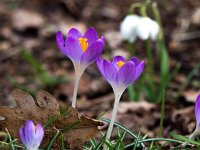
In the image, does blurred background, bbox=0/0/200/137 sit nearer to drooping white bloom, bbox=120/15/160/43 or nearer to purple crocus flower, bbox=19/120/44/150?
drooping white bloom, bbox=120/15/160/43

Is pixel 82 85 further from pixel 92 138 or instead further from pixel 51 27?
pixel 92 138

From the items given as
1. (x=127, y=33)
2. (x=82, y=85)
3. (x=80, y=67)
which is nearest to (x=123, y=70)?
(x=80, y=67)

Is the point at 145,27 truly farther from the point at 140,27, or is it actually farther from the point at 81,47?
the point at 81,47

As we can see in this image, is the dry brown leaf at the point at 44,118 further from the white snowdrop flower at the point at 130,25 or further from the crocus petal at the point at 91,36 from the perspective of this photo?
the white snowdrop flower at the point at 130,25

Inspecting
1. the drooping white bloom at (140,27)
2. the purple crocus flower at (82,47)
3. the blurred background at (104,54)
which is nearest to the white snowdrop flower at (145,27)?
the drooping white bloom at (140,27)

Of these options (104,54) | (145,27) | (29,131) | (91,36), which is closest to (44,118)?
(29,131)
